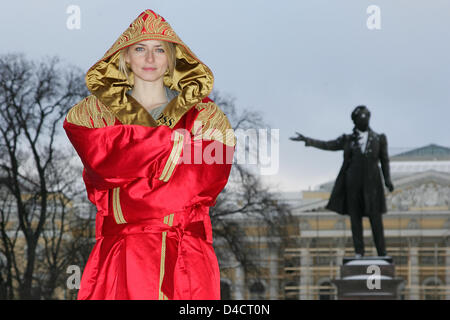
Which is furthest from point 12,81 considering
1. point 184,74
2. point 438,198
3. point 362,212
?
point 184,74

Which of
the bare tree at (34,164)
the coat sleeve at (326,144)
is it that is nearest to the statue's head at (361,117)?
the coat sleeve at (326,144)

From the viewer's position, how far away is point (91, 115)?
308 centimetres

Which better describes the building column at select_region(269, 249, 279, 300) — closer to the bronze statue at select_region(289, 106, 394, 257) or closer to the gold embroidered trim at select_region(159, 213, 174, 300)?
the bronze statue at select_region(289, 106, 394, 257)

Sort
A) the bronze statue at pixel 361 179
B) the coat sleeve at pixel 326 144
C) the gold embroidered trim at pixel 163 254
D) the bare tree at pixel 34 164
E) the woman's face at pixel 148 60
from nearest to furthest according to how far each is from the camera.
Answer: the gold embroidered trim at pixel 163 254
the woman's face at pixel 148 60
the bronze statue at pixel 361 179
the coat sleeve at pixel 326 144
the bare tree at pixel 34 164

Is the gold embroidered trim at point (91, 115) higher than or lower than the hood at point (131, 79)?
lower

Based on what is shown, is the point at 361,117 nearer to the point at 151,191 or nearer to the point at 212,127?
the point at 212,127

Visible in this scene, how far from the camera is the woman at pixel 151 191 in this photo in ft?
9.32

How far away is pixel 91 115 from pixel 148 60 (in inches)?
13.0

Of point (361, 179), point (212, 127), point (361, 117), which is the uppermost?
point (361, 117)

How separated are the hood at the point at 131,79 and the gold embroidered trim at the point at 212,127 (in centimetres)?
6

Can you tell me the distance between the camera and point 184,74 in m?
3.39

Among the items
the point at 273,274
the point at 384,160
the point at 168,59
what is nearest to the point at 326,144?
the point at 384,160

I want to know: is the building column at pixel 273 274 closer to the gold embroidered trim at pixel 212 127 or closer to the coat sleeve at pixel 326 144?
the coat sleeve at pixel 326 144
